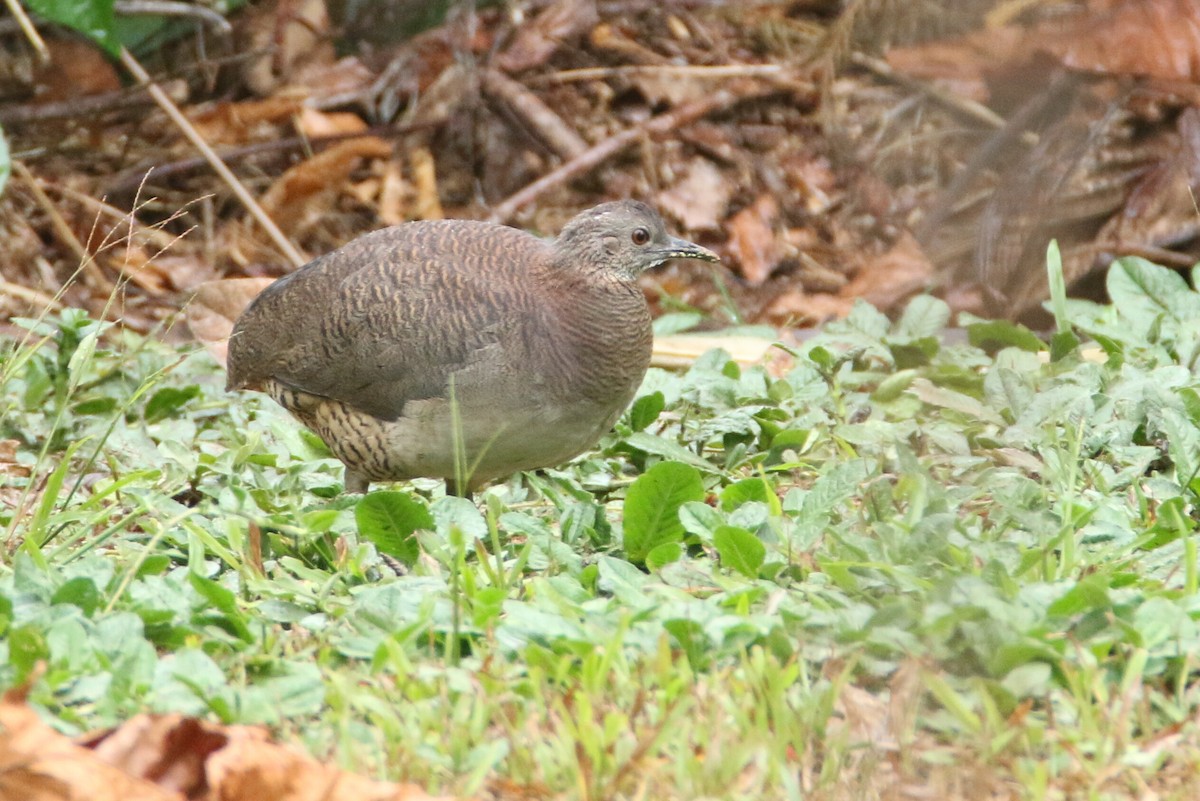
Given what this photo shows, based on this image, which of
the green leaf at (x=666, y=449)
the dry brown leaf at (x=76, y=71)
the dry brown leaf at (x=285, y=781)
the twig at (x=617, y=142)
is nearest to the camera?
the dry brown leaf at (x=285, y=781)

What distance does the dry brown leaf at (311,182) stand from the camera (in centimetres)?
730

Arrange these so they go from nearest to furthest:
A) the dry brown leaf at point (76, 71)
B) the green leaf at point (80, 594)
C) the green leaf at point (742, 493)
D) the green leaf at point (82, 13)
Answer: the green leaf at point (80, 594) < the green leaf at point (742, 493) < the green leaf at point (82, 13) < the dry brown leaf at point (76, 71)

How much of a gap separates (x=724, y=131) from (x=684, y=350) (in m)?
2.24

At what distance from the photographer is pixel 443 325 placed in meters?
4.16

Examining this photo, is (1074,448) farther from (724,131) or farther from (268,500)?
(724,131)

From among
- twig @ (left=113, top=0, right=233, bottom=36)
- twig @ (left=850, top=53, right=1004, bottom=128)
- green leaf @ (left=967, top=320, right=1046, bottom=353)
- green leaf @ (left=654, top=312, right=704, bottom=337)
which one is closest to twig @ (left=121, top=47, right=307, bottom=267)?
twig @ (left=113, top=0, right=233, bottom=36)

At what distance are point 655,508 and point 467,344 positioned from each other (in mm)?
707

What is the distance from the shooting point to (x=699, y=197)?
747cm

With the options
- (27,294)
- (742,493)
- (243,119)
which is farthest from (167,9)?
(742,493)

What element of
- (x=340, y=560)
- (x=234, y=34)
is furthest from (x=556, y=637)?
→ (x=234, y=34)

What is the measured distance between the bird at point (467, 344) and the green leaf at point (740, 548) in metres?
0.77

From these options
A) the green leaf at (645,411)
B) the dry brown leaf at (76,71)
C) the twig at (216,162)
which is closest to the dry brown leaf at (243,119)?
the dry brown leaf at (76,71)

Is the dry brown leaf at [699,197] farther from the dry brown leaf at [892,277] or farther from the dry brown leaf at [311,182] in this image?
the dry brown leaf at [311,182]

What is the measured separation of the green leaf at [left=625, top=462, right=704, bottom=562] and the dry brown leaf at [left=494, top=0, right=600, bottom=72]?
450 centimetres
